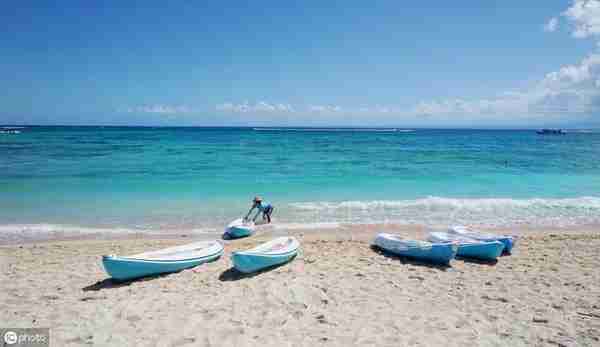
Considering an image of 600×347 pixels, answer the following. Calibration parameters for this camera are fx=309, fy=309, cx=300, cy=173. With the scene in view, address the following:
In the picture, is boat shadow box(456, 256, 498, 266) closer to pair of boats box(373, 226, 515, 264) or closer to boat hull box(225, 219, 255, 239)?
pair of boats box(373, 226, 515, 264)

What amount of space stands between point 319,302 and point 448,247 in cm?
369

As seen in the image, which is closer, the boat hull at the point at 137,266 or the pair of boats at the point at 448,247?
the boat hull at the point at 137,266

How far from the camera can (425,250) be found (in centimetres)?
755

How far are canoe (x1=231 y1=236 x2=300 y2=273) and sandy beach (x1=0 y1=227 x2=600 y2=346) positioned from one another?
21 cm

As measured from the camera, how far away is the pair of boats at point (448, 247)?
7438 millimetres

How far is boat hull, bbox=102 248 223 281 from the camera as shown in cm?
628

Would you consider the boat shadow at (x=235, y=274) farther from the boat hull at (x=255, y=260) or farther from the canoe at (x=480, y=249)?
the canoe at (x=480, y=249)

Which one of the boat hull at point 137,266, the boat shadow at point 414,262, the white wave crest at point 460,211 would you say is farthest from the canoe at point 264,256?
the white wave crest at point 460,211

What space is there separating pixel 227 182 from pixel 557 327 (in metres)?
16.3

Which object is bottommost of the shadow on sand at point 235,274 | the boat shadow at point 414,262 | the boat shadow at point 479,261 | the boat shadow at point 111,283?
the boat shadow at point 479,261

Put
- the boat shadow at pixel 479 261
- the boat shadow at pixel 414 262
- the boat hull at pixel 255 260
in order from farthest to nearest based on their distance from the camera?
the boat shadow at pixel 479 261 < the boat shadow at pixel 414 262 < the boat hull at pixel 255 260

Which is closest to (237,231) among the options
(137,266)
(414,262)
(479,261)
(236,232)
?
(236,232)

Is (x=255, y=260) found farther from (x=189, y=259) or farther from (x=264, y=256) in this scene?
(x=189, y=259)

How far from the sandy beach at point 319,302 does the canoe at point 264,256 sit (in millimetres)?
210
